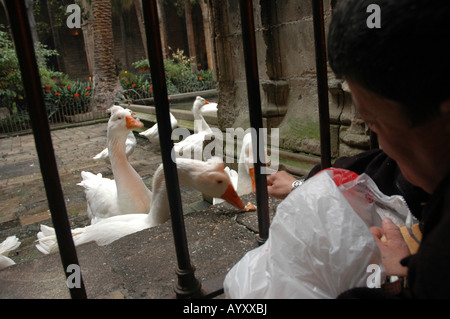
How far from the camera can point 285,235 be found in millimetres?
864

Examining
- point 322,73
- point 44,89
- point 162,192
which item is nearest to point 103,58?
point 44,89

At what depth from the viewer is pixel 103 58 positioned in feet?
41.6

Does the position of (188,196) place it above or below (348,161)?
below

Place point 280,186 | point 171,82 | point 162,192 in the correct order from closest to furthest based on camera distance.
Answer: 1. point 280,186
2. point 162,192
3. point 171,82

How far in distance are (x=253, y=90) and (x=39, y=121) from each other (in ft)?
2.03

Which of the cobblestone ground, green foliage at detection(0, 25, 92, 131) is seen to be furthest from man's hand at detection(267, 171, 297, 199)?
green foliage at detection(0, 25, 92, 131)

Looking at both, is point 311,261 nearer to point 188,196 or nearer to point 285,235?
point 285,235

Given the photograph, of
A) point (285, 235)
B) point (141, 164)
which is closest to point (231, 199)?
point (285, 235)

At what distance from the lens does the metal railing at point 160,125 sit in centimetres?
81

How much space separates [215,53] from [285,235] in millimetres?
3759

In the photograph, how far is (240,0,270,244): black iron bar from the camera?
1117mm

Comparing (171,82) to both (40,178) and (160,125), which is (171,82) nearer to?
(40,178)

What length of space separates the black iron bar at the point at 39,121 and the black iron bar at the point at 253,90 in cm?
→ 59

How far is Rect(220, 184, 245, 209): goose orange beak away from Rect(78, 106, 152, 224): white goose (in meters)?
1.48
